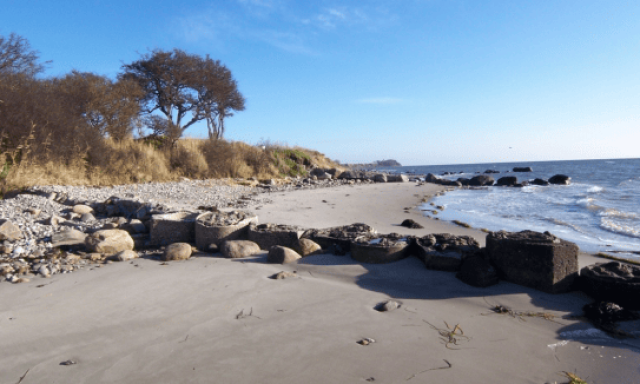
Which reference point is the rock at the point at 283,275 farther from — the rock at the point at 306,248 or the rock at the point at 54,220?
the rock at the point at 54,220

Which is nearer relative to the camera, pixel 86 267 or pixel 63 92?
pixel 86 267

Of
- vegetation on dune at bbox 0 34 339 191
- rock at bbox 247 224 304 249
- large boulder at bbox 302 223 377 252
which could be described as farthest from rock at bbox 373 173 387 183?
rock at bbox 247 224 304 249

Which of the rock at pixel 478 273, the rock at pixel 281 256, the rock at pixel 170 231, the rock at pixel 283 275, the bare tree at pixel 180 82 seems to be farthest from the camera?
the bare tree at pixel 180 82

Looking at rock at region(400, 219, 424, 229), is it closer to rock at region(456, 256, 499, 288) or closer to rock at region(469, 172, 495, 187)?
rock at region(456, 256, 499, 288)

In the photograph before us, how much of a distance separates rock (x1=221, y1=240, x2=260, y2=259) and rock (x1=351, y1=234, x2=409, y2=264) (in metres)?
1.45

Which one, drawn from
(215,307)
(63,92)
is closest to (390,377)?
(215,307)

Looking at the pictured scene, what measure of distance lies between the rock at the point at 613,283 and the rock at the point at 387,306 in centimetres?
185

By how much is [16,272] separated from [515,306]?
5.39 metres

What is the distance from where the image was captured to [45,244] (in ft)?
16.8

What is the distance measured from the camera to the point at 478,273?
12.2 feet

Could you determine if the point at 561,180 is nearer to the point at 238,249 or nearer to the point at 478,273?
the point at 478,273

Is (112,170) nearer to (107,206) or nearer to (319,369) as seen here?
(107,206)

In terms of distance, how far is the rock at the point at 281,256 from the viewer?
183 inches

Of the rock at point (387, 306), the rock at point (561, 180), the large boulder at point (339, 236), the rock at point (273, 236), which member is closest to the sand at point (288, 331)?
the rock at point (387, 306)
